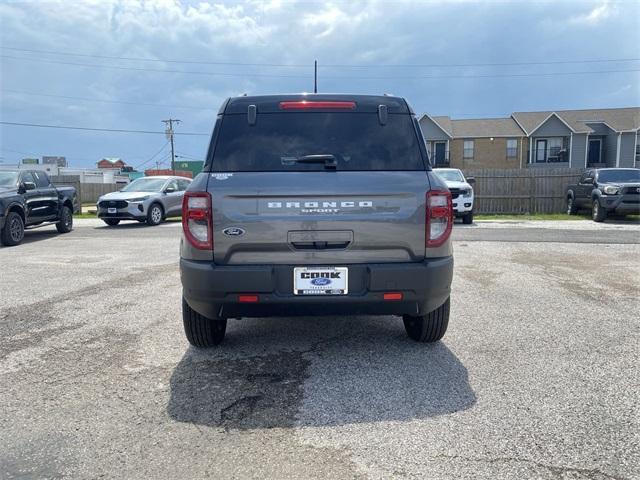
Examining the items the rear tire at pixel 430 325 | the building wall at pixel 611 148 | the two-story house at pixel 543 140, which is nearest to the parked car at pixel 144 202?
the rear tire at pixel 430 325

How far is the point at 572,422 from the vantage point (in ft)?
9.72

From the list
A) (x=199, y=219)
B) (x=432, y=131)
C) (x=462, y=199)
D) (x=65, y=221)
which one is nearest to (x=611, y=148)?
(x=432, y=131)

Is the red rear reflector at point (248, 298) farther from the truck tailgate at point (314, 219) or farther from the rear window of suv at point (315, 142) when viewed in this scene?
the rear window of suv at point (315, 142)

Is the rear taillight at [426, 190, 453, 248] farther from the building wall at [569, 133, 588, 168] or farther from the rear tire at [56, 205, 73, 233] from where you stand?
the building wall at [569, 133, 588, 168]

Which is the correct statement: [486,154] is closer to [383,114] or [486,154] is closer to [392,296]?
[383,114]

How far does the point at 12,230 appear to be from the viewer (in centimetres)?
1141

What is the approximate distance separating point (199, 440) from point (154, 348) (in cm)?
175

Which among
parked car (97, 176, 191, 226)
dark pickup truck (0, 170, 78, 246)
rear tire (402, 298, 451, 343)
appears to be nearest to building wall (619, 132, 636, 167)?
parked car (97, 176, 191, 226)

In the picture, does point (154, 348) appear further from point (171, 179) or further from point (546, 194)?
→ point (546, 194)

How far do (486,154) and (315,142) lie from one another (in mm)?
39551

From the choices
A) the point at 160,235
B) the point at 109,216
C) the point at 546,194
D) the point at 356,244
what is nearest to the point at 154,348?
the point at 356,244

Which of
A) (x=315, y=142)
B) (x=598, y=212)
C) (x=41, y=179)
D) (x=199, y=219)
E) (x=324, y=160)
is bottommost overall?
(x=598, y=212)

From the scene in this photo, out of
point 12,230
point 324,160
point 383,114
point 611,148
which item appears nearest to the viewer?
point 324,160

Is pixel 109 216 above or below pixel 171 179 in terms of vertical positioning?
below
